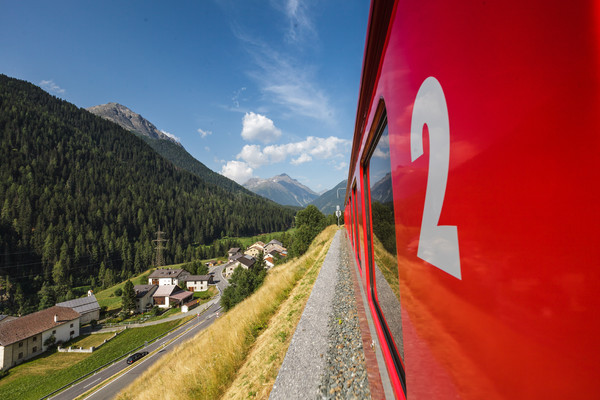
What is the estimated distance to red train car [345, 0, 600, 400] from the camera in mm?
318

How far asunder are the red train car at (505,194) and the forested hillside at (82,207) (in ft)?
240

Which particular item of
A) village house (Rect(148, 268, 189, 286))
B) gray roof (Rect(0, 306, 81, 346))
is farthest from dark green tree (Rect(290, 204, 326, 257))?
village house (Rect(148, 268, 189, 286))

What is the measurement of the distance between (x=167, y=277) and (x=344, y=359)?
6317 centimetres

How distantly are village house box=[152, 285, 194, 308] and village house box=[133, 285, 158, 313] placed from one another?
2.89ft

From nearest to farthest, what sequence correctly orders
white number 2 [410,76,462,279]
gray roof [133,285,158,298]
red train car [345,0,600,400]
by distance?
1. red train car [345,0,600,400]
2. white number 2 [410,76,462,279]
3. gray roof [133,285,158,298]

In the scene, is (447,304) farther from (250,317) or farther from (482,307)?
(250,317)

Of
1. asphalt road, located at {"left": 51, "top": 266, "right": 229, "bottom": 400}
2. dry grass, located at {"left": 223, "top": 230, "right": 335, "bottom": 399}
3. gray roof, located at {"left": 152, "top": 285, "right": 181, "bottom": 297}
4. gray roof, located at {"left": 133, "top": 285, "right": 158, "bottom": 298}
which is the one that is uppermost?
dry grass, located at {"left": 223, "top": 230, "right": 335, "bottom": 399}

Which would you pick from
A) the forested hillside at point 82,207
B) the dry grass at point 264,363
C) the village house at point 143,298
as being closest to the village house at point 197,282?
the village house at point 143,298

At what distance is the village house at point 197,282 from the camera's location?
2145 inches

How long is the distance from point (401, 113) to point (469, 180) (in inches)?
23.6

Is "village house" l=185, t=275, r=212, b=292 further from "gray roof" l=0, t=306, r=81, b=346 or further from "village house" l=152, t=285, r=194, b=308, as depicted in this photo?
"gray roof" l=0, t=306, r=81, b=346

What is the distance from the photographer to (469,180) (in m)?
0.58

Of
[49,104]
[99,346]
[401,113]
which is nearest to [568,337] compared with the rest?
[401,113]

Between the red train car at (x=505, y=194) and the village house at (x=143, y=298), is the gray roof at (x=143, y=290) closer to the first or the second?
the village house at (x=143, y=298)
